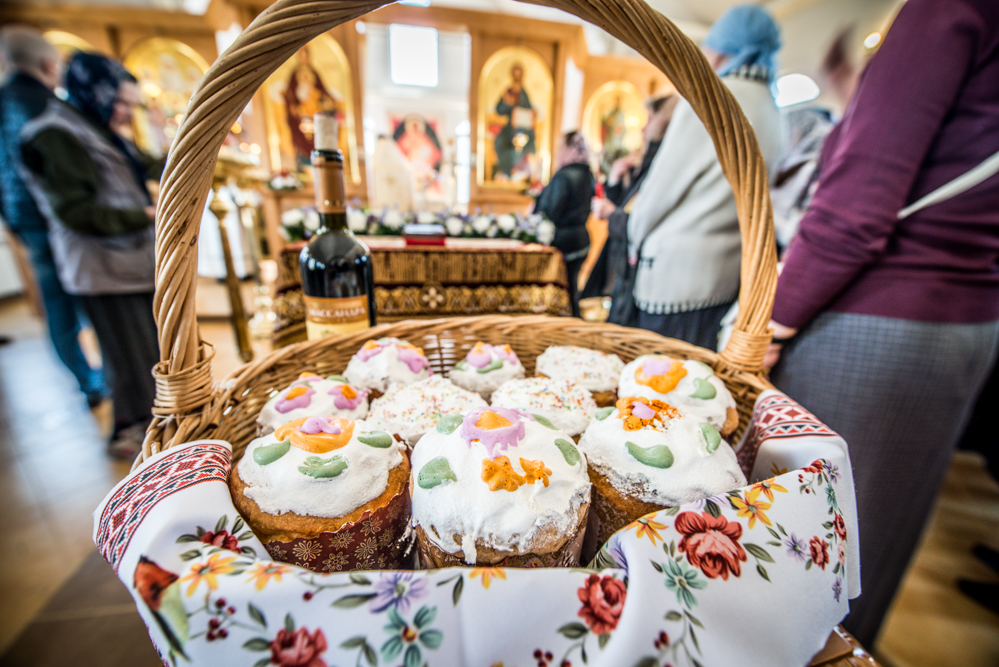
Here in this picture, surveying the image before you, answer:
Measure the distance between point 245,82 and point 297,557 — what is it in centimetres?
62

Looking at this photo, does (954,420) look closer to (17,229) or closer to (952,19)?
(952,19)

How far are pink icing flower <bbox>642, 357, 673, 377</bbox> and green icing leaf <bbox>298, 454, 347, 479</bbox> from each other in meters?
0.59

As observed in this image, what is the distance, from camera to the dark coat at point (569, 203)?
2.48m

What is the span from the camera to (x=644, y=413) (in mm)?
632

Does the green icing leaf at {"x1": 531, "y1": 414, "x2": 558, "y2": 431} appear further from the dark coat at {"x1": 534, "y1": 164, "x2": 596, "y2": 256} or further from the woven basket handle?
the dark coat at {"x1": 534, "y1": 164, "x2": 596, "y2": 256}

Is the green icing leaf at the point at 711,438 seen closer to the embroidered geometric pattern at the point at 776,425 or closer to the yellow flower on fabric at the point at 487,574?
the embroidered geometric pattern at the point at 776,425

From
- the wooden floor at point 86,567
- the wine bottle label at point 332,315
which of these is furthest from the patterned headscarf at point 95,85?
the wine bottle label at point 332,315

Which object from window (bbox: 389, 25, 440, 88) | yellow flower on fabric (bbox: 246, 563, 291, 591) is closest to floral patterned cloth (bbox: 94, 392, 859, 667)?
yellow flower on fabric (bbox: 246, 563, 291, 591)

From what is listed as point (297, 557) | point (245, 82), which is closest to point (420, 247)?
point (245, 82)

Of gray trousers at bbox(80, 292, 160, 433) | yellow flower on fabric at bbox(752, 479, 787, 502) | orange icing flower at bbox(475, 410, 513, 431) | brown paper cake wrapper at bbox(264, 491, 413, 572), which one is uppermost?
orange icing flower at bbox(475, 410, 513, 431)

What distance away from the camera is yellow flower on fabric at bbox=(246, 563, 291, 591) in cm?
35

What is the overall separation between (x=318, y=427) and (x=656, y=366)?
633mm

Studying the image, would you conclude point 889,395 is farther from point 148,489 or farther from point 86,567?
point 86,567

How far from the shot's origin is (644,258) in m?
1.37
